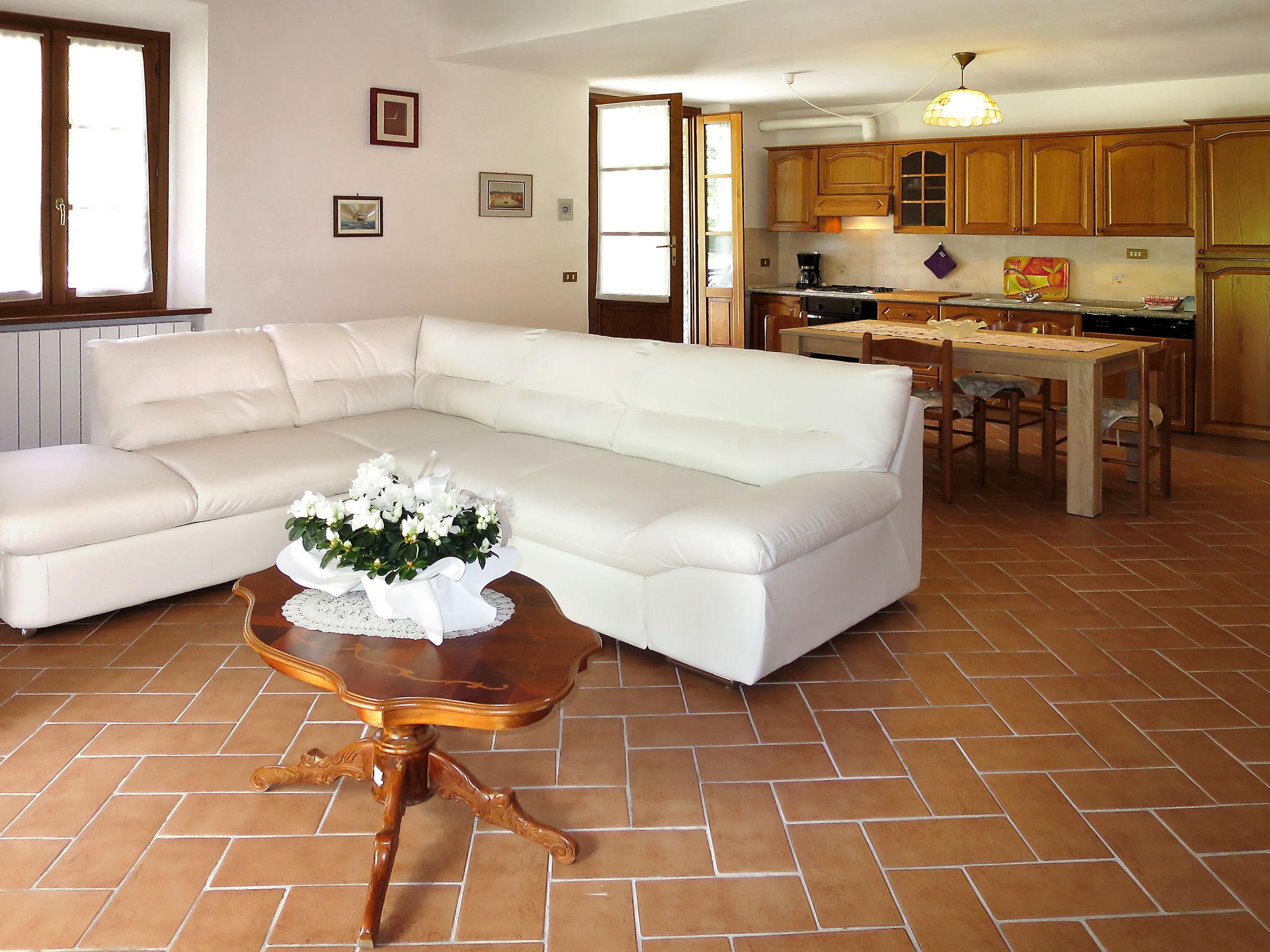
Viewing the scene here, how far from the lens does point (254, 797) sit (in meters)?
2.60

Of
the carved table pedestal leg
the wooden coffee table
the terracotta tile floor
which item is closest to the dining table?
the terracotta tile floor

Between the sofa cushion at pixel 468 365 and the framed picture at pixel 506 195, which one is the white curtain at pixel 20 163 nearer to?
the sofa cushion at pixel 468 365

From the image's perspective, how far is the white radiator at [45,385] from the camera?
507cm

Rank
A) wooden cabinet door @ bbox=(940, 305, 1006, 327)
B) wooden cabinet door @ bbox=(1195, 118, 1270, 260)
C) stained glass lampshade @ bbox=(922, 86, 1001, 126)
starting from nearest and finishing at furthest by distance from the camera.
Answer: stained glass lampshade @ bbox=(922, 86, 1001, 126) < wooden cabinet door @ bbox=(1195, 118, 1270, 260) < wooden cabinet door @ bbox=(940, 305, 1006, 327)

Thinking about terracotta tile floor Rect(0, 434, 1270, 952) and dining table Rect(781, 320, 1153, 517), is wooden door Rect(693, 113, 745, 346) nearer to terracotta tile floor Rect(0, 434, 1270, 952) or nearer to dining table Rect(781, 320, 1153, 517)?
dining table Rect(781, 320, 1153, 517)

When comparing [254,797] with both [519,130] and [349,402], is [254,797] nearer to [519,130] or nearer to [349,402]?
[349,402]

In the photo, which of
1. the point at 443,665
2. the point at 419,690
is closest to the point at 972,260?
the point at 443,665

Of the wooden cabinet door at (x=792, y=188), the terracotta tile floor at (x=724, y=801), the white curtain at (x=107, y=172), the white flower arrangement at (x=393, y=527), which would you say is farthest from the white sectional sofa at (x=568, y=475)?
the wooden cabinet door at (x=792, y=188)

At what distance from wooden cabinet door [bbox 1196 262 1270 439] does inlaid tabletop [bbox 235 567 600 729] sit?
5623 mm

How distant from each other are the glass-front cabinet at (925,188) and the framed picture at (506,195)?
3037mm

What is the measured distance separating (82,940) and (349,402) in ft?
10.4

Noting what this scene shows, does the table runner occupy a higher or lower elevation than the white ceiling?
lower

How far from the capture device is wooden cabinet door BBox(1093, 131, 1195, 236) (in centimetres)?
686

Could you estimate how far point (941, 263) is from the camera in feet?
27.6
